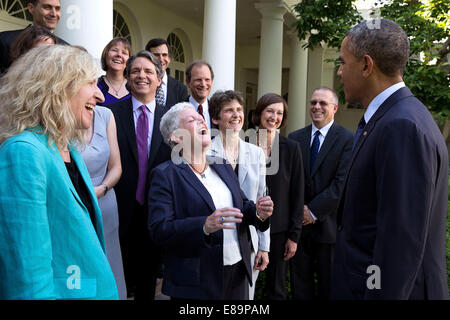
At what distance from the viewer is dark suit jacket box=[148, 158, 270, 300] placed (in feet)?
8.64

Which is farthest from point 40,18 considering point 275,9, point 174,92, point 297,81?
point 297,81

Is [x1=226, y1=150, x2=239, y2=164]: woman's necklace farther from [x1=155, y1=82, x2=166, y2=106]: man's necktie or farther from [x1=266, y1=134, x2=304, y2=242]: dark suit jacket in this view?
[x1=155, y1=82, x2=166, y2=106]: man's necktie

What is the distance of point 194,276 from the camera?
2.68 m

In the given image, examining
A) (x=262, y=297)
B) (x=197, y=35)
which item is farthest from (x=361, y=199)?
(x=197, y=35)

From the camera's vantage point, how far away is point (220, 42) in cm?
740

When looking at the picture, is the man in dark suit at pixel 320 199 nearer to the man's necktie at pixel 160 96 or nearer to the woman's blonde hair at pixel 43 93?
the man's necktie at pixel 160 96

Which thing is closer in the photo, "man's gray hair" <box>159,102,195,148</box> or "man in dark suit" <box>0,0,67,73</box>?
"man's gray hair" <box>159,102,195,148</box>

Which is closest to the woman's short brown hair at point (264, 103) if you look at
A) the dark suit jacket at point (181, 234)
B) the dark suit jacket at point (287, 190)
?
the dark suit jacket at point (287, 190)

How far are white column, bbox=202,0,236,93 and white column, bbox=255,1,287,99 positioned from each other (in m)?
3.93

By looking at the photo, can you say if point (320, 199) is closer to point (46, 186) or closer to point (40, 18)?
point (46, 186)

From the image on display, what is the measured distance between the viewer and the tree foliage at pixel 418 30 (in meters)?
7.35

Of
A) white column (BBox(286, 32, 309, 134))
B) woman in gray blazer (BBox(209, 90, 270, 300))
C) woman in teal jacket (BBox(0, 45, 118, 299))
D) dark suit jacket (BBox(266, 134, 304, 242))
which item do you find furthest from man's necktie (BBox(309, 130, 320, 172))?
white column (BBox(286, 32, 309, 134))
